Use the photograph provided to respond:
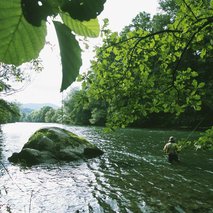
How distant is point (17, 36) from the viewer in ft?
1.61

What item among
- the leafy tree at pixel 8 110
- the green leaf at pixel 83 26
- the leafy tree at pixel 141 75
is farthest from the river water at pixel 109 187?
the green leaf at pixel 83 26

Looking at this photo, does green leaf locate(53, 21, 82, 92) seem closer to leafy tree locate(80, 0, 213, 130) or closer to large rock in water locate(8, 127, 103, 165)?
leafy tree locate(80, 0, 213, 130)

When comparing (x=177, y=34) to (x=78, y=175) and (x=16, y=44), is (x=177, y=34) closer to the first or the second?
(x=16, y=44)

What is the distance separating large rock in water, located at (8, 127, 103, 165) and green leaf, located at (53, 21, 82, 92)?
1554 cm

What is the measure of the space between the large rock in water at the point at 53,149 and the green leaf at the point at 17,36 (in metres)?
15.5

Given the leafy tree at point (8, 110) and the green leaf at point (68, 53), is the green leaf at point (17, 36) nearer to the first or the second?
the green leaf at point (68, 53)

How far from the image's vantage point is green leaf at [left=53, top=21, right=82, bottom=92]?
0.51 m

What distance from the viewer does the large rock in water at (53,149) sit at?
51.7ft

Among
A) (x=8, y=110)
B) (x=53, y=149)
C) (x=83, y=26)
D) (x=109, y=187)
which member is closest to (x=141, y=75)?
(x=8, y=110)

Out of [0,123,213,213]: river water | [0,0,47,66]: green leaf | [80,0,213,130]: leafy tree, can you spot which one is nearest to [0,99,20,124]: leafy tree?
[0,0,47,66]: green leaf

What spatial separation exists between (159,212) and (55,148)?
9930 mm

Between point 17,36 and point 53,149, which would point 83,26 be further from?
point 53,149

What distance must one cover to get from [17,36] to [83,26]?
0.13m

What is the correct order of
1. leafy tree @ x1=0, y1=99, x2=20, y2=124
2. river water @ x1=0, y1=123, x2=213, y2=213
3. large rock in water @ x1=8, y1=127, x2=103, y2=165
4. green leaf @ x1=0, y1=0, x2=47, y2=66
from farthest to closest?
large rock in water @ x1=8, y1=127, x2=103, y2=165 → river water @ x1=0, y1=123, x2=213, y2=213 → leafy tree @ x1=0, y1=99, x2=20, y2=124 → green leaf @ x1=0, y1=0, x2=47, y2=66
